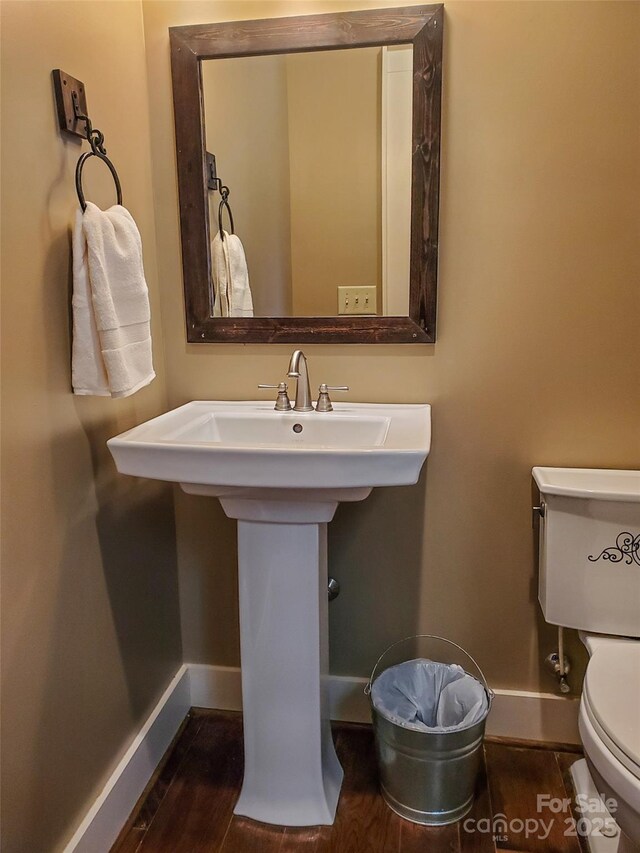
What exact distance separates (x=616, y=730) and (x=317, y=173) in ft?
4.35

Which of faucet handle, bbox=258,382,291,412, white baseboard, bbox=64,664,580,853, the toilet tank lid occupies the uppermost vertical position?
faucet handle, bbox=258,382,291,412

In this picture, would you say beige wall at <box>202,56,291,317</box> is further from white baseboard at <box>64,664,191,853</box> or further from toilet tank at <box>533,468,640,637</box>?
white baseboard at <box>64,664,191,853</box>

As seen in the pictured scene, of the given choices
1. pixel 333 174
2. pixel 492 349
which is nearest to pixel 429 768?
pixel 492 349

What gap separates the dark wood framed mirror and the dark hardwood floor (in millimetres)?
1109

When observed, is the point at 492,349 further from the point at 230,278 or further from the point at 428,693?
the point at 428,693

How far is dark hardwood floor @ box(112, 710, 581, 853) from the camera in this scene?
54.7 inches

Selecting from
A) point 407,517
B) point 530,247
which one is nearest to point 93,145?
point 530,247

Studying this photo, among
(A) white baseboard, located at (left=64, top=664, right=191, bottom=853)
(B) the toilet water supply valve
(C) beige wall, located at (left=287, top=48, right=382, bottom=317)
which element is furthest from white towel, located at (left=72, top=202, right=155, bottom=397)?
(B) the toilet water supply valve

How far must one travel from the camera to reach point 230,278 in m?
1.61

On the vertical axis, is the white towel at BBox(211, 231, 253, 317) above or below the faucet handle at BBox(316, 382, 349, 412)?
above

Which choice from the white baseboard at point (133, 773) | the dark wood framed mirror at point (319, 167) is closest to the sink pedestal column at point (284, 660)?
the white baseboard at point (133, 773)

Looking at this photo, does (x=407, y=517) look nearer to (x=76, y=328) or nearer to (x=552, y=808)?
(x=552, y=808)

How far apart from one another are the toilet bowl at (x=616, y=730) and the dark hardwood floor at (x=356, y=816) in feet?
0.67

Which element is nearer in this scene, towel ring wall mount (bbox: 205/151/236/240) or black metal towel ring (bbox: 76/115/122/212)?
black metal towel ring (bbox: 76/115/122/212)
